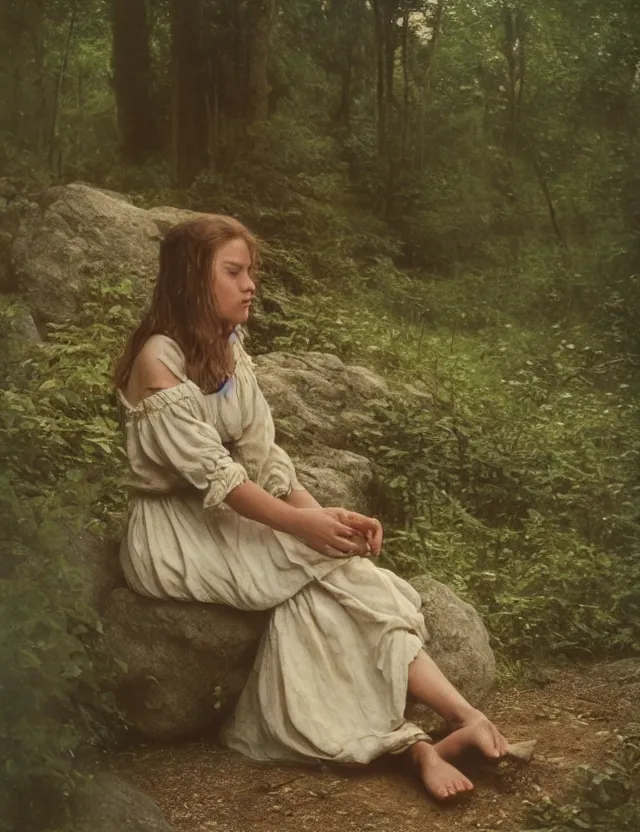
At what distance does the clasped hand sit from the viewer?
3961 millimetres

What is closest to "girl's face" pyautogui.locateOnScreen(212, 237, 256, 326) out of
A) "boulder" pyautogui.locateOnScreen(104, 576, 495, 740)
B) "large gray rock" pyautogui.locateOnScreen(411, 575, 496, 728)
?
"boulder" pyautogui.locateOnScreen(104, 576, 495, 740)

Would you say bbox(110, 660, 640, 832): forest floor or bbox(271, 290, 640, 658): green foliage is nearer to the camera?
bbox(110, 660, 640, 832): forest floor

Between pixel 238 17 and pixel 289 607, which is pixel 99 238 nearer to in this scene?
pixel 238 17

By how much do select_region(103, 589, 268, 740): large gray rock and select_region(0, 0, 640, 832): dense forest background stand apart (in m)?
0.71

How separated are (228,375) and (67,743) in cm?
151

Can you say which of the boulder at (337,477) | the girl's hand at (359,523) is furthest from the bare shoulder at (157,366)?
the boulder at (337,477)

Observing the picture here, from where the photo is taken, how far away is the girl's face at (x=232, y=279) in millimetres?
4129

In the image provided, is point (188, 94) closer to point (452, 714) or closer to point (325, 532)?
point (325, 532)

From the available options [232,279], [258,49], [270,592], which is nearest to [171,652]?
[270,592]

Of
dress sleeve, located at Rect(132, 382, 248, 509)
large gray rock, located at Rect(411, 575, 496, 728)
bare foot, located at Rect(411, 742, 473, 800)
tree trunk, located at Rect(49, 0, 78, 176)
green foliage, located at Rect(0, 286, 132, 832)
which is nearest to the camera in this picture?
green foliage, located at Rect(0, 286, 132, 832)

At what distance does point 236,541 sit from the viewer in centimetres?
405

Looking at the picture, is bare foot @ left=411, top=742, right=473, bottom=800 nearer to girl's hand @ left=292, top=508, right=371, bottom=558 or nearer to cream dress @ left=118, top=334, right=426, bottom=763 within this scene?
cream dress @ left=118, top=334, right=426, bottom=763

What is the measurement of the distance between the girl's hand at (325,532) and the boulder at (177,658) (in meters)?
0.33

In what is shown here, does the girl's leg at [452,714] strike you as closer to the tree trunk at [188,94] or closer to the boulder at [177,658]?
the boulder at [177,658]
